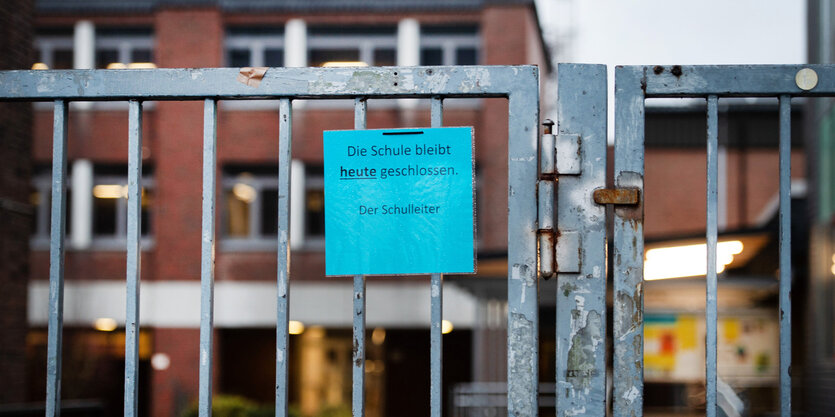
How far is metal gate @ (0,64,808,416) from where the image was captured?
2.14 meters

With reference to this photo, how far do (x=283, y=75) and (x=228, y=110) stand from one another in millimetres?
18205

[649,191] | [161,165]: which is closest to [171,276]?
[161,165]

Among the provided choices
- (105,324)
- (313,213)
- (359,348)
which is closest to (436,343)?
(359,348)

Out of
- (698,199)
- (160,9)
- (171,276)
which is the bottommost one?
(171,276)

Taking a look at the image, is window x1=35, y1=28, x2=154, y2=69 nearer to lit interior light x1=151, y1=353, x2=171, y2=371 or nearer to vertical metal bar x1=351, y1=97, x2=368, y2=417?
lit interior light x1=151, y1=353, x2=171, y2=371

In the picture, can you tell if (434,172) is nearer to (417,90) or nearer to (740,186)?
(417,90)

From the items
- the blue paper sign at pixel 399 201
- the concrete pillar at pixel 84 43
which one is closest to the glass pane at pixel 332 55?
the concrete pillar at pixel 84 43

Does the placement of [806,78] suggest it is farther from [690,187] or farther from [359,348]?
[690,187]

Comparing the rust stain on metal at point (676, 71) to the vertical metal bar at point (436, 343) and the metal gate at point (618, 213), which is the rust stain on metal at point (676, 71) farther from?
the vertical metal bar at point (436, 343)

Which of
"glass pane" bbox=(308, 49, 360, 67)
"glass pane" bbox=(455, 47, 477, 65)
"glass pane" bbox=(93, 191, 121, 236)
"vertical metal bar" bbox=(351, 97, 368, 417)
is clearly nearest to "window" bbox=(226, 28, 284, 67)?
"glass pane" bbox=(308, 49, 360, 67)

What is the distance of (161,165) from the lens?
65.0 ft

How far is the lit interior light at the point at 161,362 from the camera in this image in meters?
19.4

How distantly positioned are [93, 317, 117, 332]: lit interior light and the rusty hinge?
19.5m

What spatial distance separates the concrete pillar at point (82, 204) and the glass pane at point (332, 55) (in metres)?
5.55
